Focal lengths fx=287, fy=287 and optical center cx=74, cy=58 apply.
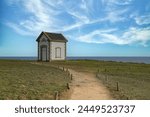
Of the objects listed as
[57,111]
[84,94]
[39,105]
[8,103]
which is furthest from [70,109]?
[84,94]

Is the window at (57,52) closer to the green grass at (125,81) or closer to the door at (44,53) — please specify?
the door at (44,53)

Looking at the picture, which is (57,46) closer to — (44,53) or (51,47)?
(51,47)

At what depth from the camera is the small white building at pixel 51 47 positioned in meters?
54.2

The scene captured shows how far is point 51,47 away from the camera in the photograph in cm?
5406

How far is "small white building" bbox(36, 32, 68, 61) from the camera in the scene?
54188 mm

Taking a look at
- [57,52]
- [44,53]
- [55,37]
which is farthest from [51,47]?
[55,37]

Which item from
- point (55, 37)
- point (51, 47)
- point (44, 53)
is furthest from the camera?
point (55, 37)

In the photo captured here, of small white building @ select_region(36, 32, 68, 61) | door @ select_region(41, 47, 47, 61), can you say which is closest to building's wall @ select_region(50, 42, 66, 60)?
small white building @ select_region(36, 32, 68, 61)

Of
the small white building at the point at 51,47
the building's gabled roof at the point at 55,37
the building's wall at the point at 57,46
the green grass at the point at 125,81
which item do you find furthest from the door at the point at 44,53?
the green grass at the point at 125,81

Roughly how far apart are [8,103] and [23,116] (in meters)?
1.68

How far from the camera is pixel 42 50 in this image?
55719 millimetres

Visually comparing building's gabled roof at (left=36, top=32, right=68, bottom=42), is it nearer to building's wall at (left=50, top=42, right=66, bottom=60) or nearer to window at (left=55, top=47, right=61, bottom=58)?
building's wall at (left=50, top=42, right=66, bottom=60)

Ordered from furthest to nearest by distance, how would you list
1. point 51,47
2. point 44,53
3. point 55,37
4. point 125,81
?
point 55,37 → point 44,53 → point 51,47 → point 125,81

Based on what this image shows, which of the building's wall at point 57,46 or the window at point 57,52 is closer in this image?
the building's wall at point 57,46
